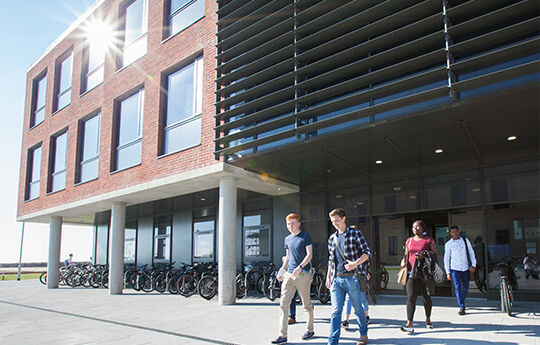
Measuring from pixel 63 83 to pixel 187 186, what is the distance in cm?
1113

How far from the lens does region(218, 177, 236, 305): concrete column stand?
10.5 m

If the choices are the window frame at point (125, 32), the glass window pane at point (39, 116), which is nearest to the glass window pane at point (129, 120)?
the window frame at point (125, 32)

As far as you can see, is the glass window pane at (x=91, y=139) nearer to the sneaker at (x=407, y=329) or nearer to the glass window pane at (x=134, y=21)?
the glass window pane at (x=134, y=21)

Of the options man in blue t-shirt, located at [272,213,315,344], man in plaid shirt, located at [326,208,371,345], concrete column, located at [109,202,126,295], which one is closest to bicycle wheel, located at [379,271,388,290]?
man in blue t-shirt, located at [272,213,315,344]

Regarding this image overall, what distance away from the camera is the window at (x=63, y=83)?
18.8 m

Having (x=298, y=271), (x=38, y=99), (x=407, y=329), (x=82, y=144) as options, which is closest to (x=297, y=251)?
(x=298, y=271)

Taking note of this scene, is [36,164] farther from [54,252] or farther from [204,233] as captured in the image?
[204,233]

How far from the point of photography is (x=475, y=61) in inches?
253

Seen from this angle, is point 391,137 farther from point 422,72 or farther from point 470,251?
point 470,251

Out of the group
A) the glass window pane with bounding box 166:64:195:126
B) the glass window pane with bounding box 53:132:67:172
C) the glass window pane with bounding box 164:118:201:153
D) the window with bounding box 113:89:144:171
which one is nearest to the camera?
the glass window pane with bounding box 164:118:201:153

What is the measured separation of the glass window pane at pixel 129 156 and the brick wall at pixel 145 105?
32 centimetres

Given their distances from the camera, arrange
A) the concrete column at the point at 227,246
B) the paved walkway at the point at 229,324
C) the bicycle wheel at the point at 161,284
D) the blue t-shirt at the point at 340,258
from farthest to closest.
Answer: the bicycle wheel at the point at 161,284 → the concrete column at the point at 227,246 → the paved walkway at the point at 229,324 → the blue t-shirt at the point at 340,258

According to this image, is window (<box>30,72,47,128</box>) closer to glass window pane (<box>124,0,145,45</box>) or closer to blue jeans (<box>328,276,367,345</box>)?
glass window pane (<box>124,0,145,45</box>)

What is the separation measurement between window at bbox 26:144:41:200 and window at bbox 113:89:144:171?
753cm
